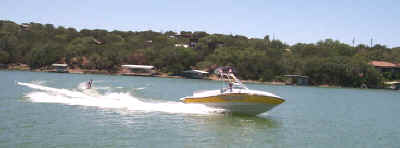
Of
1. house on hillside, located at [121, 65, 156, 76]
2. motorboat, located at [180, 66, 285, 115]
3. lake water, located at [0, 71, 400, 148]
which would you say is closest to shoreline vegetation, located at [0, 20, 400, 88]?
house on hillside, located at [121, 65, 156, 76]

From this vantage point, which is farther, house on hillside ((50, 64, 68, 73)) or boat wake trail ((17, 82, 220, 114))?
house on hillside ((50, 64, 68, 73))

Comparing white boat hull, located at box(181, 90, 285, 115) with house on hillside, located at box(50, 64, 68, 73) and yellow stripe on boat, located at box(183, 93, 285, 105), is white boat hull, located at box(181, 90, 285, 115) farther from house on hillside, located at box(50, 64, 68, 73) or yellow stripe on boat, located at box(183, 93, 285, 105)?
house on hillside, located at box(50, 64, 68, 73)

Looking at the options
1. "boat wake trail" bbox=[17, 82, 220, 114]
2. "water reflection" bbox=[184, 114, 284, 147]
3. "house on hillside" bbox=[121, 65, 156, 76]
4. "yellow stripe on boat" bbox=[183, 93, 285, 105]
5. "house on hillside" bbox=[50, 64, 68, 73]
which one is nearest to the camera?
"water reflection" bbox=[184, 114, 284, 147]

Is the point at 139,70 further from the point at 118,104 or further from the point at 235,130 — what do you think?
the point at 235,130

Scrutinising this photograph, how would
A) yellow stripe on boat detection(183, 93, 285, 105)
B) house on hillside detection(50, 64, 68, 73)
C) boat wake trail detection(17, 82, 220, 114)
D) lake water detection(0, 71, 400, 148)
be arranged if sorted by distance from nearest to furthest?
lake water detection(0, 71, 400, 148) < yellow stripe on boat detection(183, 93, 285, 105) < boat wake trail detection(17, 82, 220, 114) < house on hillside detection(50, 64, 68, 73)

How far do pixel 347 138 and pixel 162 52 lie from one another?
263 ft

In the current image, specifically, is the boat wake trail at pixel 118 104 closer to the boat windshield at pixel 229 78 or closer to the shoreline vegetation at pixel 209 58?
the boat windshield at pixel 229 78

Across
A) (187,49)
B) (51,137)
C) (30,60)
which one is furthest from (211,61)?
(51,137)

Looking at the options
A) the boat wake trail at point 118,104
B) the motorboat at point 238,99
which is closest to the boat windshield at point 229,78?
the motorboat at point 238,99

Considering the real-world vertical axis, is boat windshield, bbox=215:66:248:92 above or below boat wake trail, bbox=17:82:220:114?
above

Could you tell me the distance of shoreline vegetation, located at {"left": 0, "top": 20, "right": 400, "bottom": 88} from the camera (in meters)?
84.3

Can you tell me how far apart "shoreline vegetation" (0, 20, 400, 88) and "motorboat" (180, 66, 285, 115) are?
6462 cm

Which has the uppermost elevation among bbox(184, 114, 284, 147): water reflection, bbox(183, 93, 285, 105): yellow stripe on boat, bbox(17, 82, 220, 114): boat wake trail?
bbox(183, 93, 285, 105): yellow stripe on boat

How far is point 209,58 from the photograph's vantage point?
9581 cm
